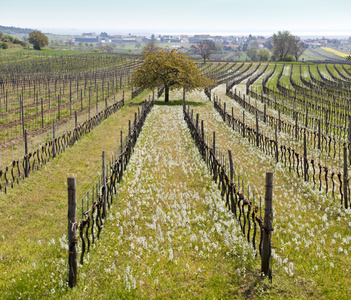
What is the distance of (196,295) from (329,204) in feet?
25.9

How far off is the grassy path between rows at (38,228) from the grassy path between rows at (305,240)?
5.49 meters

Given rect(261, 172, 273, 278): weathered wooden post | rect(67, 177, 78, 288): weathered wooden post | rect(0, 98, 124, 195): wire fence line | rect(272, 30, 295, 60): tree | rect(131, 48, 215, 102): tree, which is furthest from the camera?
rect(272, 30, 295, 60): tree

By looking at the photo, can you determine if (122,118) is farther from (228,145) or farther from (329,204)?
(329,204)

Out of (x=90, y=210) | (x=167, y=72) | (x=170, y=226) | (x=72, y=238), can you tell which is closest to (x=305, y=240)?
(x=170, y=226)

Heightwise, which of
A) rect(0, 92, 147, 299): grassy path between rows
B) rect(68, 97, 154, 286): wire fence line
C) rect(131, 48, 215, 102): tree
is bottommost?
rect(0, 92, 147, 299): grassy path between rows

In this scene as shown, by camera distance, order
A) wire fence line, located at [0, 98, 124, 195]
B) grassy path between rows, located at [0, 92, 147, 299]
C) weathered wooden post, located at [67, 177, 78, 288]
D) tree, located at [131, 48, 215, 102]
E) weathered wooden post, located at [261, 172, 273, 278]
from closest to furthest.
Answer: weathered wooden post, located at [67, 177, 78, 288], grassy path between rows, located at [0, 92, 147, 299], weathered wooden post, located at [261, 172, 273, 278], wire fence line, located at [0, 98, 124, 195], tree, located at [131, 48, 215, 102]

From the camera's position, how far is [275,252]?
10461mm

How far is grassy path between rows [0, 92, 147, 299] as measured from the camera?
350 inches

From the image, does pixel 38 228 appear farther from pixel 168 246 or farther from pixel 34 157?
pixel 34 157

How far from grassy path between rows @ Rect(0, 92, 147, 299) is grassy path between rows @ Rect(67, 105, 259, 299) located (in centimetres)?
96

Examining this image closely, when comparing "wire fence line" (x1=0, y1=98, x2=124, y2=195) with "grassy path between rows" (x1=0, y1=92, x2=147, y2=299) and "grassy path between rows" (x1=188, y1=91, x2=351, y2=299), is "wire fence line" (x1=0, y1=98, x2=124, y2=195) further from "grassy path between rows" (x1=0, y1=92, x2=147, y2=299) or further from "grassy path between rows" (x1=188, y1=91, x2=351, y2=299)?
"grassy path between rows" (x1=188, y1=91, x2=351, y2=299)

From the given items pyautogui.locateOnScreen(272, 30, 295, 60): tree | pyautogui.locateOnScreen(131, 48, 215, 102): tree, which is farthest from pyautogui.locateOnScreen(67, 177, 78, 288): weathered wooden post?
pyautogui.locateOnScreen(272, 30, 295, 60): tree

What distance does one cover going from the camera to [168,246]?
35.3 ft

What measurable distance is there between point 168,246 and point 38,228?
457 centimetres
